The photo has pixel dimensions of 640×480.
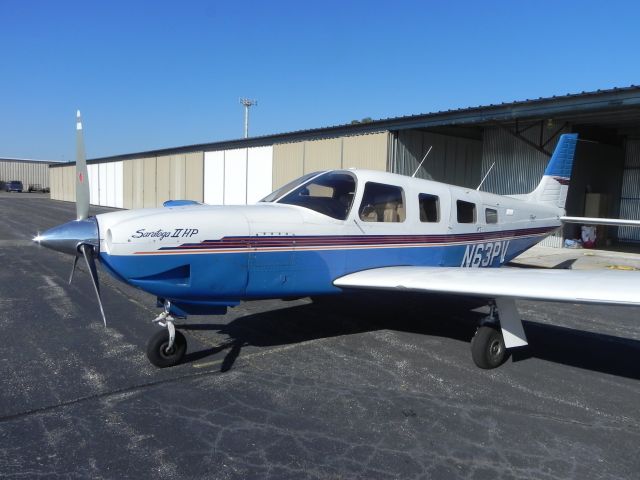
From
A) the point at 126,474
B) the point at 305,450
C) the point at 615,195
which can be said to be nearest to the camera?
the point at 126,474

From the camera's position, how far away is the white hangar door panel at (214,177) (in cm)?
2542

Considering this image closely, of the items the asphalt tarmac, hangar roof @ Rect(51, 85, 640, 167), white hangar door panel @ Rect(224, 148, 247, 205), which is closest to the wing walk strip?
the asphalt tarmac

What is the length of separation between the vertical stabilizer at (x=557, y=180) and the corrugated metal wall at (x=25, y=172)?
309 feet

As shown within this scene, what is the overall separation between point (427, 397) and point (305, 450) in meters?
1.36

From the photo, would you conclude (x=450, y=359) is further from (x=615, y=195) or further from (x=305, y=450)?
(x=615, y=195)

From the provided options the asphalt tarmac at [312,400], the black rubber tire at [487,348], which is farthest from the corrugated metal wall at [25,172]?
the black rubber tire at [487,348]

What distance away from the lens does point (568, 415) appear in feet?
12.9

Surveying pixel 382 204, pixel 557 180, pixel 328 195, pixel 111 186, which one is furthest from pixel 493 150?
pixel 111 186

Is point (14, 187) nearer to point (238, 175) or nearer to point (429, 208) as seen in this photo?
point (238, 175)

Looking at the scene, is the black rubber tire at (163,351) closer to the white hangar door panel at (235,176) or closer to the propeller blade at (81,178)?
the propeller blade at (81,178)

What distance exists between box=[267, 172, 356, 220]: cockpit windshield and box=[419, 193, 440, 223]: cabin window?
1.14 metres

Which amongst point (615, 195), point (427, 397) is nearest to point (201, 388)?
point (427, 397)

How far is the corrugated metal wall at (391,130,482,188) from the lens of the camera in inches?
651

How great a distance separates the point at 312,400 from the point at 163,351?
63.0 inches
